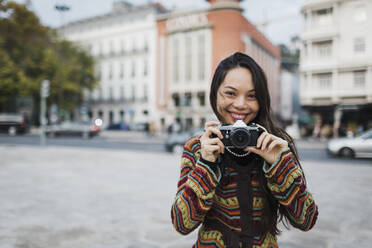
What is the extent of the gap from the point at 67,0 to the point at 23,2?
1.53 feet

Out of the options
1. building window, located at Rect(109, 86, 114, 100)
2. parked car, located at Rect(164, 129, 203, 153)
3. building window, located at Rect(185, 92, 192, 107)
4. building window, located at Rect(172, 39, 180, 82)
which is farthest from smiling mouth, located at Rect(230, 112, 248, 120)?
building window, located at Rect(109, 86, 114, 100)

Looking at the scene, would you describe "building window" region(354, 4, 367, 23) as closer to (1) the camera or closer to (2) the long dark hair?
(2) the long dark hair

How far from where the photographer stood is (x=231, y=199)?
4.41 ft

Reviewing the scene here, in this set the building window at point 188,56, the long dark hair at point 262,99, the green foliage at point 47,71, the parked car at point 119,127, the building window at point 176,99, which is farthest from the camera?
the parked car at point 119,127

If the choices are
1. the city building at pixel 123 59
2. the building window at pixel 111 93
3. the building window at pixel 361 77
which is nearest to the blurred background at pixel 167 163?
the building window at pixel 361 77

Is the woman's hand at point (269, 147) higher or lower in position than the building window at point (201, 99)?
lower

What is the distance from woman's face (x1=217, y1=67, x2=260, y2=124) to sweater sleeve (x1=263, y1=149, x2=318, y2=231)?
10.1 inches

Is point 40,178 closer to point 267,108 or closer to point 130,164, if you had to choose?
point 130,164

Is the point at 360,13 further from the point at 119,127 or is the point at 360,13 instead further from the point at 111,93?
the point at 111,93

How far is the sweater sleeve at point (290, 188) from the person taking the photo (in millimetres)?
1267

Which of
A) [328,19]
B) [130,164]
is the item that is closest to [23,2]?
[328,19]

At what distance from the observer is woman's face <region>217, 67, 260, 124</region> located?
1.39 m

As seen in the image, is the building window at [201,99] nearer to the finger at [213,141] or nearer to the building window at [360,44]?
the building window at [360,44]

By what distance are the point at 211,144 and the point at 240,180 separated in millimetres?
206
